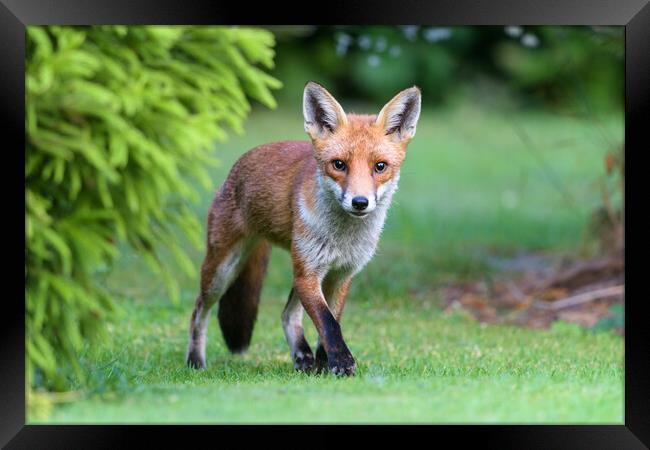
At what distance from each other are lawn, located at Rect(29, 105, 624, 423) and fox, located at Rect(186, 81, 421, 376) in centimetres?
30

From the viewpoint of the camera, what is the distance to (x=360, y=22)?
5906 mm

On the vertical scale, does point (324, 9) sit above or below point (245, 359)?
above

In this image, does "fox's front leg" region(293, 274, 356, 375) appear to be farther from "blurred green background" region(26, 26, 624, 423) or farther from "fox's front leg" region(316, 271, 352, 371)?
"fox's front leg" region(316, 271, 352, 371)

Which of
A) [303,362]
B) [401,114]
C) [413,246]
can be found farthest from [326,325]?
[413,246]

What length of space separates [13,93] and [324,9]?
1781 millimetres

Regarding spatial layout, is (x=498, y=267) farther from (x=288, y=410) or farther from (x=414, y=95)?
(x=288, y=410)

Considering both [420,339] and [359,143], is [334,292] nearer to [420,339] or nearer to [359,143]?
[359,143]

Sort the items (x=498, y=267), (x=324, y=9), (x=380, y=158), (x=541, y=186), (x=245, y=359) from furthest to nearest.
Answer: (x=541, y=186)
(x=498, y=267)
(x=245, y=359)
(x=380, y=158)
(x=324, y=9)

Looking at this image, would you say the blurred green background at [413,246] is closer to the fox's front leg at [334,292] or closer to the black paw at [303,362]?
the black paw at [303,362]

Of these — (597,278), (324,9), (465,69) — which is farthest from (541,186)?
(324,9)

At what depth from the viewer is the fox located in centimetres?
663

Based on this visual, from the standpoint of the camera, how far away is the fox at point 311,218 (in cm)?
663

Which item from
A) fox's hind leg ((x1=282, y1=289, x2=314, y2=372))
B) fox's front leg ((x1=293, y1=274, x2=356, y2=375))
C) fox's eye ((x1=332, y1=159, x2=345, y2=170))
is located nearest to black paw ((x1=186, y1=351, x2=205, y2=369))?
fox's hind leg ((x1=282, y1=289, x2=314, y2=372))

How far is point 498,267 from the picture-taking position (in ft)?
37.2
